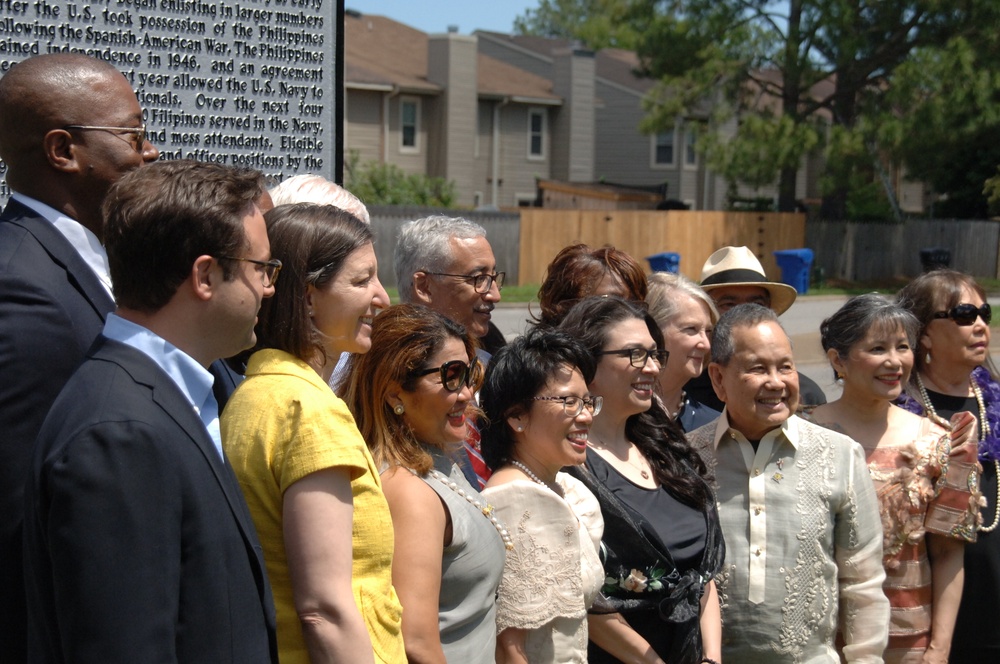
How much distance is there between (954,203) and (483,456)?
36.4 m

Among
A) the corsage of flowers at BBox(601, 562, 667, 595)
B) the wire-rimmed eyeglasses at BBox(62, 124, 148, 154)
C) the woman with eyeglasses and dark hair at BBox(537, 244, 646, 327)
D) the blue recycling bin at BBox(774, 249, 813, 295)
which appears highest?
the wire-rimmed eyeglasses at BBox(62, 124, 148, 154)

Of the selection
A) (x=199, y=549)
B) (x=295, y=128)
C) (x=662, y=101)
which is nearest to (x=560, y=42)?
(x=662, y=101)

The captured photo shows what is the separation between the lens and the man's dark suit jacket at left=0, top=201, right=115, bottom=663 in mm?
2496

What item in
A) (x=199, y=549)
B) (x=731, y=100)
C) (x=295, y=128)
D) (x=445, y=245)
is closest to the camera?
(x=199, y=549)

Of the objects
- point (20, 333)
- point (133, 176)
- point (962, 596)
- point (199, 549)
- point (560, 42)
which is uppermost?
point (560, 42)

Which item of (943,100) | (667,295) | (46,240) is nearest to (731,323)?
(667,295)

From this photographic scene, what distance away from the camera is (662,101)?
3186cm

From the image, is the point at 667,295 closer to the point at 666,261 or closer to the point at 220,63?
the point at 220,63

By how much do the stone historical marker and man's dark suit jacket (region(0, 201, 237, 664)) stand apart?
148cm

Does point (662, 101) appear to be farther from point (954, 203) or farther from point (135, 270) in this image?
point (135, 270)

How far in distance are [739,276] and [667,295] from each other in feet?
2.98

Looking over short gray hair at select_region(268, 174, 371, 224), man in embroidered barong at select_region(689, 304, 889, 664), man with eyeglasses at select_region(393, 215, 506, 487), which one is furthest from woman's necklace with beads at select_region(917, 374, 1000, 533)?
short gray hair at select_region(268, 174, 371, 224)

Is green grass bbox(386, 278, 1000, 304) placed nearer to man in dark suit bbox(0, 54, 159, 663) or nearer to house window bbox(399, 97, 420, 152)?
house window bbox(399, 97, 420, 152)

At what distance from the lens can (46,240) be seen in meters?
2.77
